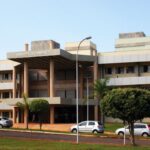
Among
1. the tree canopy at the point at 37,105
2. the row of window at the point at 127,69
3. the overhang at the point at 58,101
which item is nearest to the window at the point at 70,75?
the row of window at the point at 127,69

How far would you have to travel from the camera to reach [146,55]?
71.2m

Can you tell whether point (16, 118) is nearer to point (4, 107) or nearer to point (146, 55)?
point (4, 107)

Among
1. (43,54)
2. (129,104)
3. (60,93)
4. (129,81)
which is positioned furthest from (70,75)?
(129,104)

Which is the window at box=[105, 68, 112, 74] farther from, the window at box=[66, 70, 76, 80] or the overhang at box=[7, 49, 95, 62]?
the window at box=[66, 70, 76, 80]

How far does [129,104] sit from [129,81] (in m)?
38.5

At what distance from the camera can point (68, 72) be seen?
79.1 meters

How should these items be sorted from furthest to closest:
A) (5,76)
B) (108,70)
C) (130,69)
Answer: (5,76), (108,70), (130,69)

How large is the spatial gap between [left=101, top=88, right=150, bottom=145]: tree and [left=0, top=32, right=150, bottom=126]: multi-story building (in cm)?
3419

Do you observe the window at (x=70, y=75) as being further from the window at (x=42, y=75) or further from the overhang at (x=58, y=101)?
the overhang at (x=58, y=101)

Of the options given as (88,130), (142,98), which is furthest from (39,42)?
(142,98)

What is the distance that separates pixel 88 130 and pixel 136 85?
67.6 ft

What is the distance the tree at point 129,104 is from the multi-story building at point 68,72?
112ft

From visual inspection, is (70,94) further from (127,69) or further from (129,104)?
(129,104)

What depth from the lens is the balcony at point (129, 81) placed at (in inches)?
2772
